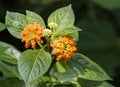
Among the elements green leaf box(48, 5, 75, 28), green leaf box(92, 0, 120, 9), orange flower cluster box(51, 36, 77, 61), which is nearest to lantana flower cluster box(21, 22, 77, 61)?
orange flower cluster box(51, 36, 77, 61)

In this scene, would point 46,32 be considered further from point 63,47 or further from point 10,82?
A: point 10,82

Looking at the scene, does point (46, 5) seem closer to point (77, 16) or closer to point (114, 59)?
point (77, 16)

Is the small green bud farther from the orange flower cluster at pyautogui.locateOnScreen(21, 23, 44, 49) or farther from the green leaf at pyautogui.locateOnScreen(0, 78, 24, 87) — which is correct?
the green leaf at pyautogui.locateOnScreen(0, 78, 24, 87)

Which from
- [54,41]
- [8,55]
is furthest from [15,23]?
[54,41]

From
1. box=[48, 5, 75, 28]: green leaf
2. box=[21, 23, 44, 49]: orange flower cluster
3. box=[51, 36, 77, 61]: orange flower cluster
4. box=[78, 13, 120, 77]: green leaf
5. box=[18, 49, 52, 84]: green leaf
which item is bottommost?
box=[78, 13, 120, 77]: green leaf

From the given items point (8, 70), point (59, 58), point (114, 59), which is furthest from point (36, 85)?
point (114, 59)
